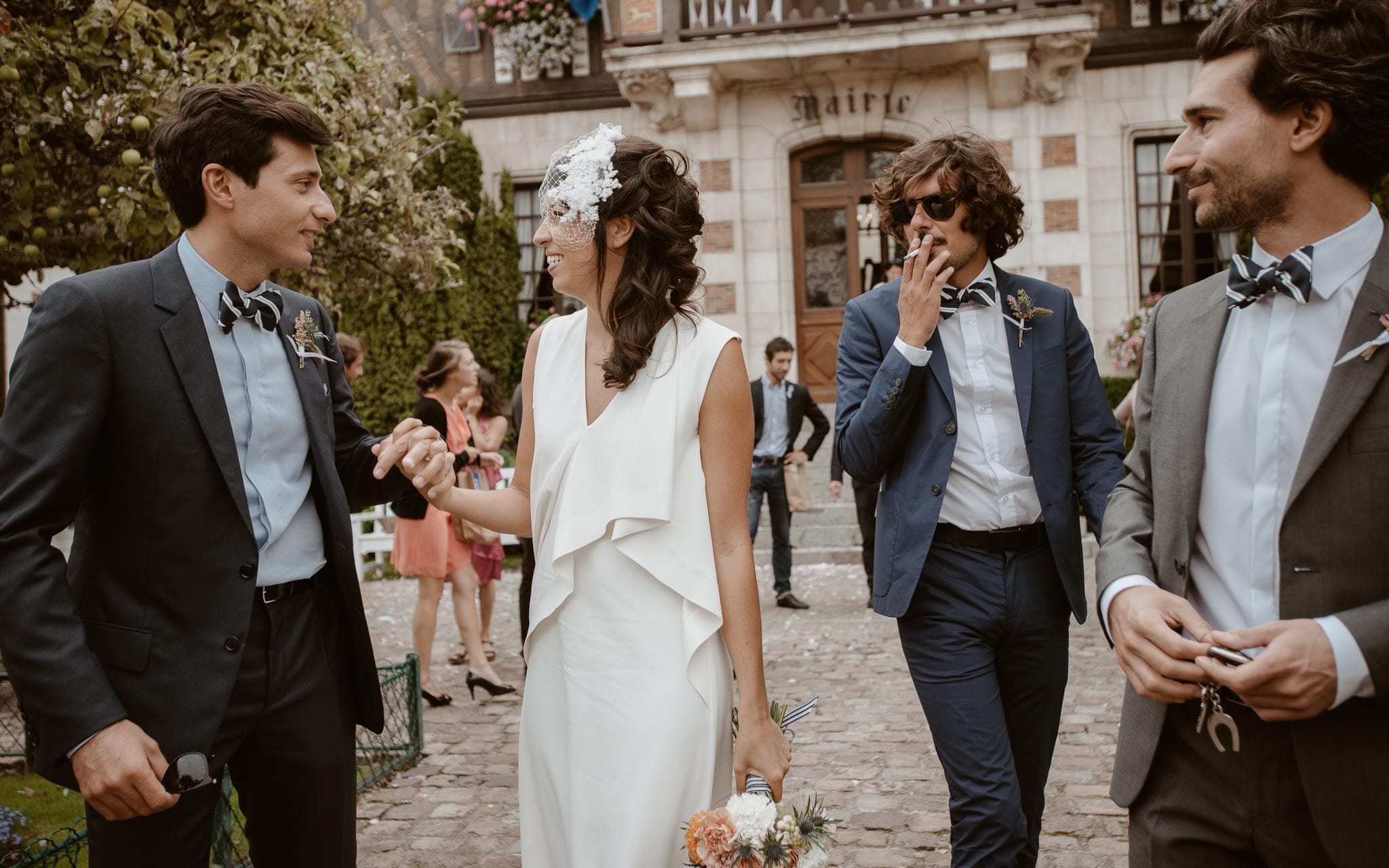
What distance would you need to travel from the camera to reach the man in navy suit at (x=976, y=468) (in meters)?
3.33

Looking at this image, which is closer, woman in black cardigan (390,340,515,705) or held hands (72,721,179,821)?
held hands (72,721,179,821)

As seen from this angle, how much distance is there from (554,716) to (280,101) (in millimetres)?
1667

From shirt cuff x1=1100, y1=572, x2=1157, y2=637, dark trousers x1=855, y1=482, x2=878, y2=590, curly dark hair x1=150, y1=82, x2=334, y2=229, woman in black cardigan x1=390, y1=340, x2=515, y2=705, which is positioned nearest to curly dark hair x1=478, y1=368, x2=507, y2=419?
woman in black cardigan x1=390, y1=340, x2=515, y2=705

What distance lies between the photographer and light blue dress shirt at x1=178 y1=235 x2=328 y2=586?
271cm

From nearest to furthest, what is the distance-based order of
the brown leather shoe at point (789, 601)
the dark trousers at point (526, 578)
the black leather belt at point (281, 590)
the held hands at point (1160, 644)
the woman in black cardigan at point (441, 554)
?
the held hands at point (1160, 644)
the black leather belt at point (281, 590)
the dark trousers at point (526, 578)
the woman in black cardigan at point (441, 554)
the brown leather shoe at point (789, 601)

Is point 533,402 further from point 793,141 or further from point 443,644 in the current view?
point 793,141

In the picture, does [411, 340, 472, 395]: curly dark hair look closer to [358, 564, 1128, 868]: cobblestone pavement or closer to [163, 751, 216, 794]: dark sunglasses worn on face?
[358, 564, 1128, 868]: cobblestone pavement

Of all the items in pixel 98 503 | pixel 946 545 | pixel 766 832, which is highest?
pixel 98 503

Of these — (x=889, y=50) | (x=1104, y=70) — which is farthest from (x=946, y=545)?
(x=1104, y=70)

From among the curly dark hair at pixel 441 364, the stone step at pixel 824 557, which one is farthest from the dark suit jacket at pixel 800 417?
the curly dark hair at pixel 441 364

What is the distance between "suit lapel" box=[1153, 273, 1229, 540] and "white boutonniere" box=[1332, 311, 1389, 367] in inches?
10.4

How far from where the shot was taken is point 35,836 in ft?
16.5

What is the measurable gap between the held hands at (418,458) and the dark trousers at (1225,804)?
1.83 meters

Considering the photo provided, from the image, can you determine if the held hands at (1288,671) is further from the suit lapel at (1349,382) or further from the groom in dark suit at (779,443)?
the groom in dark suit at (779,443)
